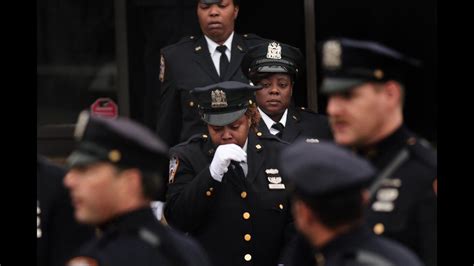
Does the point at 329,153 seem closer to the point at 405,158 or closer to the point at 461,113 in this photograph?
the point at 405,158

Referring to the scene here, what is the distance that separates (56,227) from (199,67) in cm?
Answer: 250

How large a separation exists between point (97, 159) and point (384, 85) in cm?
115

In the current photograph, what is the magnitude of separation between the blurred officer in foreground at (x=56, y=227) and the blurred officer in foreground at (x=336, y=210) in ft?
5.35

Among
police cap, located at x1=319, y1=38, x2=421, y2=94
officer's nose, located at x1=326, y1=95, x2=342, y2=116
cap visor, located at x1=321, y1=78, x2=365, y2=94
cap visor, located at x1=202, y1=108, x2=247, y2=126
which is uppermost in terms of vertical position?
police cap, located at x1=319, y1=38, x2=421, y2=94

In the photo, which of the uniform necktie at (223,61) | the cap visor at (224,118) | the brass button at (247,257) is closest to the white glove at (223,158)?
the cap visor at (224,118)

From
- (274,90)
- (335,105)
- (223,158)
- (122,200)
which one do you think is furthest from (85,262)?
(274,90)

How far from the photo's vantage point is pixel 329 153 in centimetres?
471

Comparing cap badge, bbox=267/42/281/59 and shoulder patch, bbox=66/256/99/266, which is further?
cap badge, bbox=267/42/281/59

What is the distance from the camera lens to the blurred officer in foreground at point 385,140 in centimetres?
529

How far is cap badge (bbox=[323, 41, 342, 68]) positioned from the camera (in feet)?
17.9

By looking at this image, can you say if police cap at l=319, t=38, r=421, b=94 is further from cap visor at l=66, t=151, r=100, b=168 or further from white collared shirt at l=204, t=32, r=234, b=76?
Answer: white collared shirt at l=204, t=32, r=234, b=76

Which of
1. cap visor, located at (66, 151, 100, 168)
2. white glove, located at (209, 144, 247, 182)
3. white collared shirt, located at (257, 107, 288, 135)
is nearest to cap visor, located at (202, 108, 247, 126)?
white glove, located at (209, 144, 247, 182)

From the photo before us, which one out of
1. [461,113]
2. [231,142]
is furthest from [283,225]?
[461,113]

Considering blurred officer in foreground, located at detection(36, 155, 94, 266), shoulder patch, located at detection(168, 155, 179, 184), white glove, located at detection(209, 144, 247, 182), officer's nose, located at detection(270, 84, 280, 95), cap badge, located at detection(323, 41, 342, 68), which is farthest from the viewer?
officer's nose, located at detection(270, 84, 280, 95)
